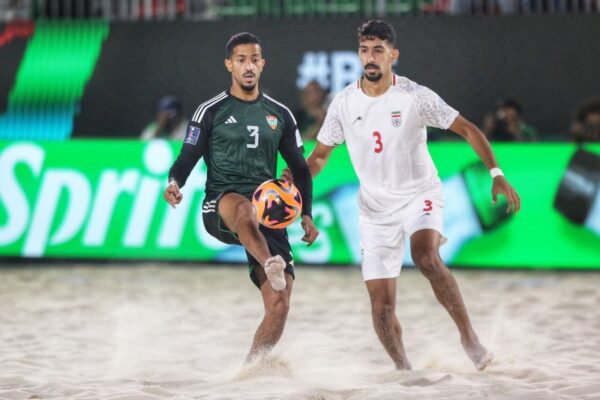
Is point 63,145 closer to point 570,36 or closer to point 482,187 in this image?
point 482,187

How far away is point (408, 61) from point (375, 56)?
24.6 ft

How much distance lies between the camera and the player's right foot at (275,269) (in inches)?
258

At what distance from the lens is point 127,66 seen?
1504cm

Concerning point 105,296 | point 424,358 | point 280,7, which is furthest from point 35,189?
point 424,358

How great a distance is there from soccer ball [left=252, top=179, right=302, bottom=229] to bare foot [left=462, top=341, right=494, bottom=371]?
131 centimetres

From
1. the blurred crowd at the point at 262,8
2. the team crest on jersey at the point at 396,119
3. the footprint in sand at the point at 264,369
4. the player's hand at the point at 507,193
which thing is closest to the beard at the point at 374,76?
the team crest on jersey at the point at 396,119

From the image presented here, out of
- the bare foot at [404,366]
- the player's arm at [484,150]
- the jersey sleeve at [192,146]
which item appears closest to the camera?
the player's arm at [484,150]

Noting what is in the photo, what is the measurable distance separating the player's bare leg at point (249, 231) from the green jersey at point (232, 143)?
0.13 m

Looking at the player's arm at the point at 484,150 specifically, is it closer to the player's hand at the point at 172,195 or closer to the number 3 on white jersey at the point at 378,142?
the number 3 on white jersey at the point at 378,142

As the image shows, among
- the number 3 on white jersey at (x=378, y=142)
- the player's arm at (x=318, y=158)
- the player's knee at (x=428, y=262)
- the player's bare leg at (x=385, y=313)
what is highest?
the number 3 on white jersey at (x=378, y=142)

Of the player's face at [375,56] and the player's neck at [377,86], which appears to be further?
the player's neck at [377,86]

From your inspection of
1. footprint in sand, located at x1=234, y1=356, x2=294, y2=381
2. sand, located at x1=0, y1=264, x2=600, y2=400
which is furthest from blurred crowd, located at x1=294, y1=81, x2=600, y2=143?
footprint in sand, located at x1=234, y1=356, x2=294, y2=381

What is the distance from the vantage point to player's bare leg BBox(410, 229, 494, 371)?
691cm

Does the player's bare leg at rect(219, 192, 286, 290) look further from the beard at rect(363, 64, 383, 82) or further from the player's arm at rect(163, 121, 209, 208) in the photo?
the beard at rect(363, 64, 383, 82)
